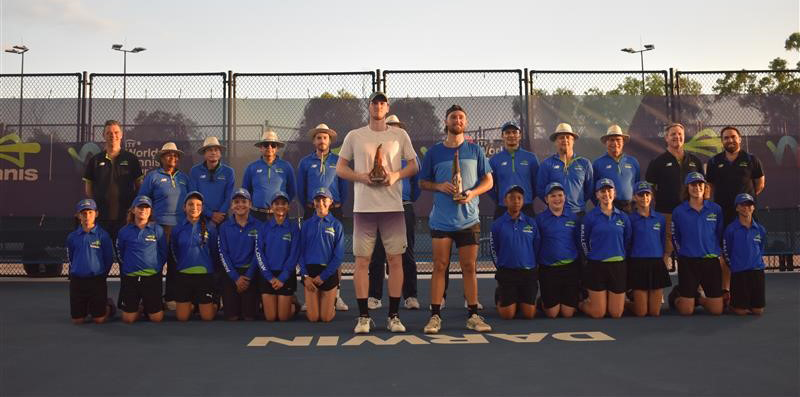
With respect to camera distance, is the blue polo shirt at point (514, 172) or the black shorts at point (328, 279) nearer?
the black shorts at point (328, 279)

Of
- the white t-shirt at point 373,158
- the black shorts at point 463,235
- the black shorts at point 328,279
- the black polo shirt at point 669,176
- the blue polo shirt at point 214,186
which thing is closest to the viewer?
the white t-shirt at point 373,158

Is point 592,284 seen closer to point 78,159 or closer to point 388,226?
point 388,226

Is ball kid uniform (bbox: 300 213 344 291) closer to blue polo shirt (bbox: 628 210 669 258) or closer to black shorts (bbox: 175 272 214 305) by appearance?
black shorts (bbox: 175 272 214 305)

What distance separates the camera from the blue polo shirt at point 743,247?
605cm

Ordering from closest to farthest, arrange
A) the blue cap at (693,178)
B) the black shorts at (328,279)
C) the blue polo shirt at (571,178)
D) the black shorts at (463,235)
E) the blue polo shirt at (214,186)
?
the black shorts at (463,235) → the black shorts at (328,279) → the blue cap at (693,178) → the blue polo shirt at (571,178) → the blue polo shirt at (214,186)

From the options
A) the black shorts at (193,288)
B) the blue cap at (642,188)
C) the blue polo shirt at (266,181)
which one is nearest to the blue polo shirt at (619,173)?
the blue cap at (642,188)

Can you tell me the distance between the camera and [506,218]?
6.05m

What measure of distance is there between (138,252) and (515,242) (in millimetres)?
3647

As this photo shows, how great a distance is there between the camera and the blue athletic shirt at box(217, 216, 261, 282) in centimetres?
614

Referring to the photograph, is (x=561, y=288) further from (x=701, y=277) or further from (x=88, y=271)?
(x=88, y=271)

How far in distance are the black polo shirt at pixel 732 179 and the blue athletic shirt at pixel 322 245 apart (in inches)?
161

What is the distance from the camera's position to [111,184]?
6.79m

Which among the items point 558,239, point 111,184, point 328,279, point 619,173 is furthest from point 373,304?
point 111,184

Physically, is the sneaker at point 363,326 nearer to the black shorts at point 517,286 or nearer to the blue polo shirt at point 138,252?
the black shorts at point 517,286
